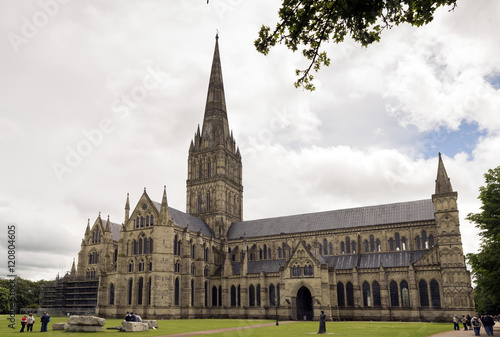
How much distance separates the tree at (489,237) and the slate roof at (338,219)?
2506cm

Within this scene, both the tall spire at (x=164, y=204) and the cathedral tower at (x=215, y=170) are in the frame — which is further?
the cathedral tower at (x=215, y=170)

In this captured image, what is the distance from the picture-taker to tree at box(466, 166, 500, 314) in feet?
103

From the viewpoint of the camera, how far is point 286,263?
196 feet

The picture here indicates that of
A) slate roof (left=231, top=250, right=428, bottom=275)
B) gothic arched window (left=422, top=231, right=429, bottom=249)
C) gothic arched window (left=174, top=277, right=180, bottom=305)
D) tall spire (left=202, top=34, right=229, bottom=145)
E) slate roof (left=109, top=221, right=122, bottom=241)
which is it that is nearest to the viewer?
slate roof (left=231, top=250, right=428, bottom=275)

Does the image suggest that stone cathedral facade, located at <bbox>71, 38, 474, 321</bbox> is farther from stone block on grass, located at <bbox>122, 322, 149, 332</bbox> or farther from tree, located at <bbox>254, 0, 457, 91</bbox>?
tree, located at <bbox>254, 0, 457, 91</bbox>

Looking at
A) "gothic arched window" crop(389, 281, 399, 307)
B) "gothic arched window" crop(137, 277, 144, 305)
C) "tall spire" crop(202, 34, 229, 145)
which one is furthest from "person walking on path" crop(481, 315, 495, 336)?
"tall spire" crop(202, 34, 229, 145)

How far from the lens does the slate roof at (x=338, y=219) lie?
2478 inches

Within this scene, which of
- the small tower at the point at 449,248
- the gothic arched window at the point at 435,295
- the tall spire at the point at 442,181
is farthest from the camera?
the tall spire at the point at 442,181

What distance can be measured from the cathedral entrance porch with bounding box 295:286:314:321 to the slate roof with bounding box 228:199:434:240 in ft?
39.5

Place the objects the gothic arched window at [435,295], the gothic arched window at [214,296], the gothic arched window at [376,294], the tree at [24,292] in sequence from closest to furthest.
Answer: the gothic arched window at [435,295]
the gothic arched window at [376,294]
the gothic arched window at [214,296]
the tree at [24,292]

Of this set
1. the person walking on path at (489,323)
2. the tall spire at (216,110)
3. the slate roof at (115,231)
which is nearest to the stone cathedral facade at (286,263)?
the slate roof at (115,231)

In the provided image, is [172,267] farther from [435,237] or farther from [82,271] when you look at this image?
[435,237]

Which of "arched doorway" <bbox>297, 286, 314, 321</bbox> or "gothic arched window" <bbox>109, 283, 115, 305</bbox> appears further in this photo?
"gothic arched window" <bbox>109, 283, 115, 305</bbox>

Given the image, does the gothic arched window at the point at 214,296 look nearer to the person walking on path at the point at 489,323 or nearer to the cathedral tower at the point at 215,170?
the cathedral tower at the point at 215,170
